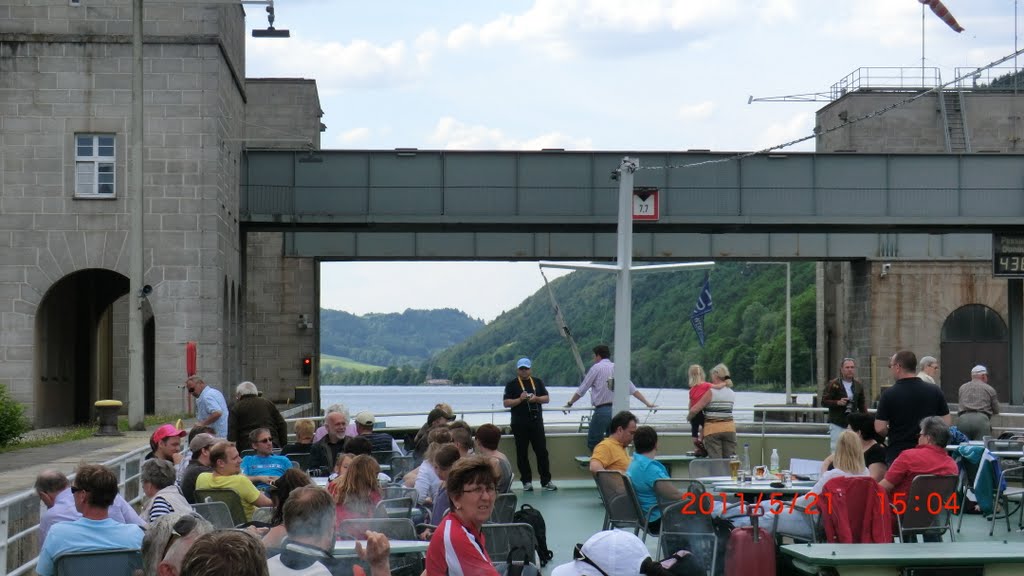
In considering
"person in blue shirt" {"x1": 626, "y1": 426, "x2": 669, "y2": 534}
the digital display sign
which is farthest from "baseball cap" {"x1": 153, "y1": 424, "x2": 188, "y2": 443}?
the digital display sign

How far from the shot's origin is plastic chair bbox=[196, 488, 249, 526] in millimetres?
11234

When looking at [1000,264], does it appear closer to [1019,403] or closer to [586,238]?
[1019,403]

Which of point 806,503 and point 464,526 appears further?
point 806,503

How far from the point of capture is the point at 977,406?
19719mm

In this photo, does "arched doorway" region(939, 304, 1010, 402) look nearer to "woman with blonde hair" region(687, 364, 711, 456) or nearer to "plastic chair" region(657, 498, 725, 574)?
"woman with blonde hair" region(687, 364, 711, 456)

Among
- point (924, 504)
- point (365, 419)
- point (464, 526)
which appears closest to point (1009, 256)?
point (365, 419)

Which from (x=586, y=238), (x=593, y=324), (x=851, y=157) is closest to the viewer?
(x=851, y=157)

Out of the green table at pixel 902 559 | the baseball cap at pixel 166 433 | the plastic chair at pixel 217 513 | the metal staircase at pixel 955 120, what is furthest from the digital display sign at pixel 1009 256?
the metal staircase at pixel 955 120

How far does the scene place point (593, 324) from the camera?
12119 cm

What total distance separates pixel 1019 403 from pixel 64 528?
1374 inches

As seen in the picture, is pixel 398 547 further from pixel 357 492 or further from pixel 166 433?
pixel 166 433

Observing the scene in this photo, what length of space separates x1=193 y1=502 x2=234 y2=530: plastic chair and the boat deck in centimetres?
330

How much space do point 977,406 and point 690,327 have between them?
293ft

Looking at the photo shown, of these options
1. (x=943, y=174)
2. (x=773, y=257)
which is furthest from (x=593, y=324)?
(x=943, y=174)
